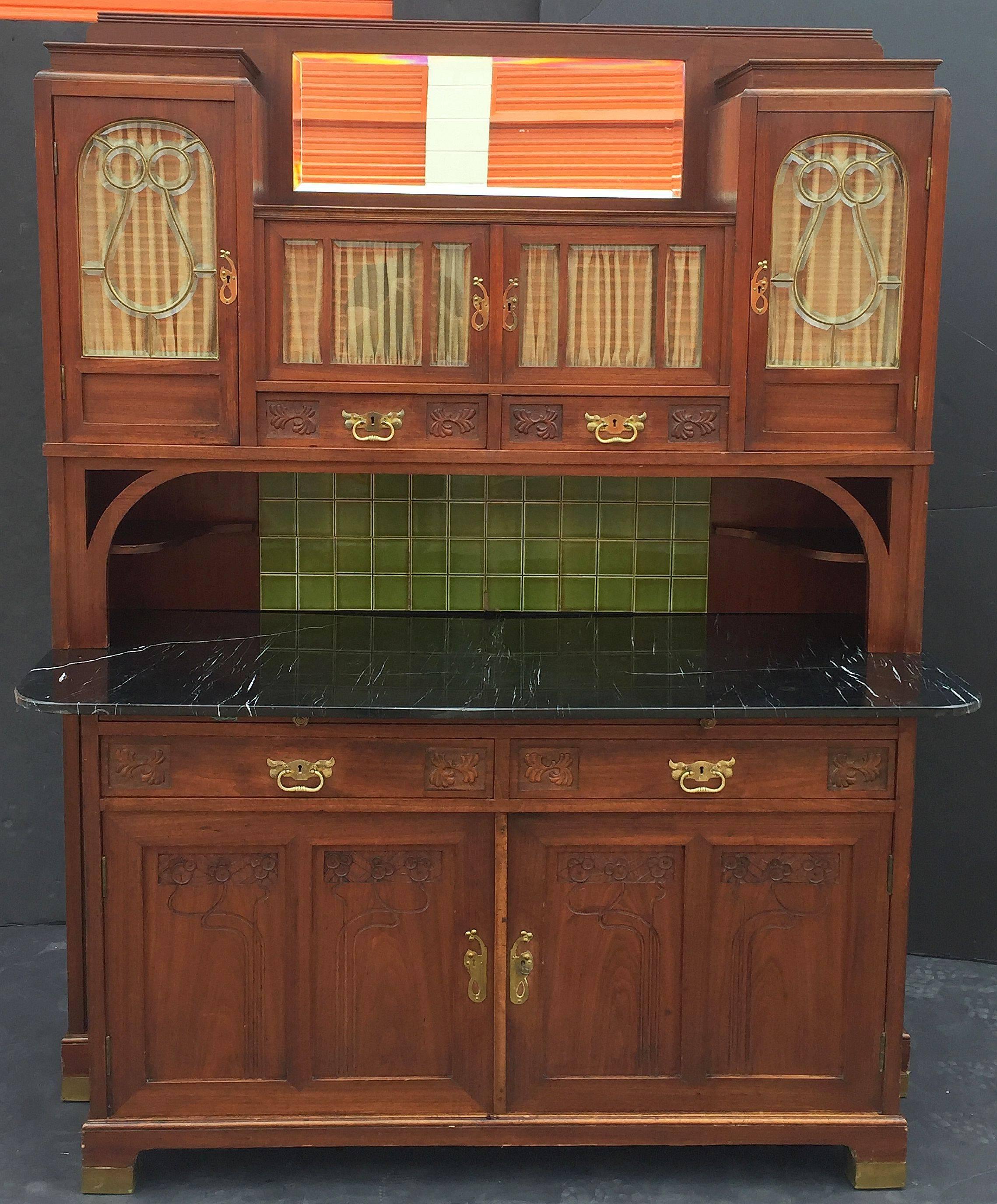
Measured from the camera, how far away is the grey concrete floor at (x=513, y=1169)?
7.87 feet

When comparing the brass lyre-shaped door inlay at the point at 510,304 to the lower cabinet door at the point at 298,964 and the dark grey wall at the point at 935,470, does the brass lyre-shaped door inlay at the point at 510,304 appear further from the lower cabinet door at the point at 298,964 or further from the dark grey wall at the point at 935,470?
the dark grey wall at the point at 935,470

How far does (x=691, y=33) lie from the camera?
2670 millimetres

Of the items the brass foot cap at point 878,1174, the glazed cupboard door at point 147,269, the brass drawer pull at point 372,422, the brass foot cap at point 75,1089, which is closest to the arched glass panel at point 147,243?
the glazed cupboard door at point 147,269

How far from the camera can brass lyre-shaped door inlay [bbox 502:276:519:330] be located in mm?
2432

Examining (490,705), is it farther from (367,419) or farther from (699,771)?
(367,419)

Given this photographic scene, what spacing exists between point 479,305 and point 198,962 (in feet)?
4.56

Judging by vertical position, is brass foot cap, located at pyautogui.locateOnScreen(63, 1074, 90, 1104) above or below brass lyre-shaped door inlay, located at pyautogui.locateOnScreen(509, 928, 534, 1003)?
below

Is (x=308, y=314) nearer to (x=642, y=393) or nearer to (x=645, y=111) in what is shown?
(x=642, y=393)

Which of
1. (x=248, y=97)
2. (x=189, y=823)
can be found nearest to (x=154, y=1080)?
(x=189, y=823)

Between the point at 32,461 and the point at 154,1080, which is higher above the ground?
the point at 32,461

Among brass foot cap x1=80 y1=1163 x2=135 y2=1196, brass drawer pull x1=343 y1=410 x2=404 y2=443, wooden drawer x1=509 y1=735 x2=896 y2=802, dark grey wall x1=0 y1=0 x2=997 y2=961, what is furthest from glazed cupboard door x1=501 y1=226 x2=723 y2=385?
brass foot cap x1=80 y1=1163 x2=135 y2=1196

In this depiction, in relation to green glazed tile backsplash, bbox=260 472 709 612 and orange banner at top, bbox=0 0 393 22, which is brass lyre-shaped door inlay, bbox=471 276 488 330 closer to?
green glazed tile backsplash, bbox=260 472 709 612

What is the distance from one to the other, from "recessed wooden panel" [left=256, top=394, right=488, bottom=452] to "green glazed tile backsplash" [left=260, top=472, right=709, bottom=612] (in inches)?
20.2

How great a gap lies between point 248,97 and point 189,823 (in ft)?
4.56
